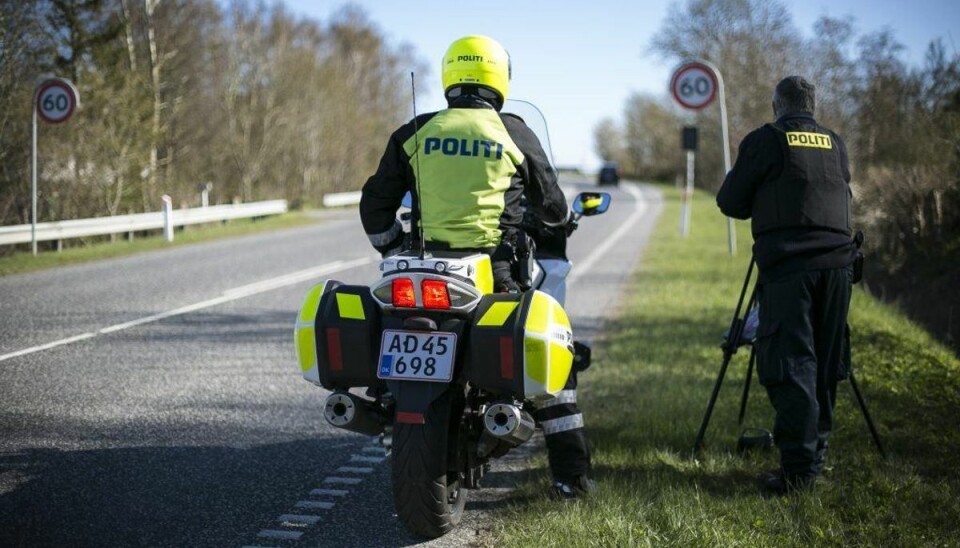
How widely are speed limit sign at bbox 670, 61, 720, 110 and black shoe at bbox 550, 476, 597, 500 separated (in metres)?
10.6

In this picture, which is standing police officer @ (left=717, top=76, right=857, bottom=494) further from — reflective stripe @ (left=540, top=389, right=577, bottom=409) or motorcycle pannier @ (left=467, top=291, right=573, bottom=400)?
motorcycle pannier @ (left=467, top=291, right=573, bottom=400)

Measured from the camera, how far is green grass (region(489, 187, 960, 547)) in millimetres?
3984

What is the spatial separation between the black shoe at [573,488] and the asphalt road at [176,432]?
33 cm

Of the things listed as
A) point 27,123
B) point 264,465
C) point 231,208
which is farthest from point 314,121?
point 264,465

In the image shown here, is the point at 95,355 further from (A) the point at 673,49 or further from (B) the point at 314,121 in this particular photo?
(A) the point at 673,49

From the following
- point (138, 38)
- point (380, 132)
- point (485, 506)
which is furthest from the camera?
point (380, 132)

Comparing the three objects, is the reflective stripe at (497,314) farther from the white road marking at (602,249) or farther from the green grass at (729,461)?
the white road marking at (602,249)

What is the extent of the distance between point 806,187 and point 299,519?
2928mm

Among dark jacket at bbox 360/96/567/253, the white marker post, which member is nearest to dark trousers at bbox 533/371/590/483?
dark jacket at bbox 360/96/567/253

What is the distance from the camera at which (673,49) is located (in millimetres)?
45156

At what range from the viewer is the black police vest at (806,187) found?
4617 mm

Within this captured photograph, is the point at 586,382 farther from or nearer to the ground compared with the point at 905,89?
nearer to the ground

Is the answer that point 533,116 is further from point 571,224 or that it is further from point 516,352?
point 516,352

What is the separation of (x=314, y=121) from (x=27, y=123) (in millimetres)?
22467
